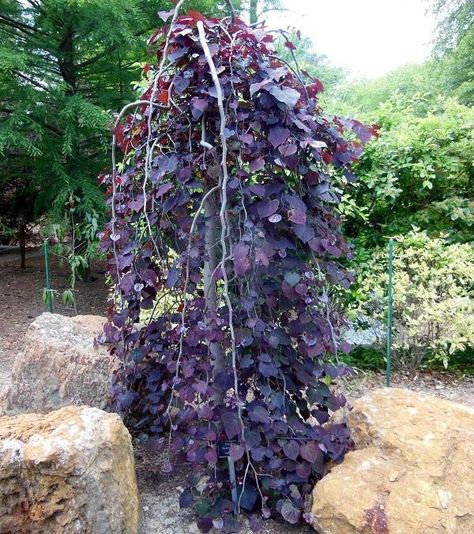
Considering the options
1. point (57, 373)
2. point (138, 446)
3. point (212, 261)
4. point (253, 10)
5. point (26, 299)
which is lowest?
point (138, 446)

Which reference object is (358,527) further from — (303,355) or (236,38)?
(236,38)

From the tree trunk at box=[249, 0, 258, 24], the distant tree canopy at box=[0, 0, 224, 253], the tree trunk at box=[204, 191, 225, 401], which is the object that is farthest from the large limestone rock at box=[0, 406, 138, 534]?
the tree trunk at box=[249, 0, 258, 24]

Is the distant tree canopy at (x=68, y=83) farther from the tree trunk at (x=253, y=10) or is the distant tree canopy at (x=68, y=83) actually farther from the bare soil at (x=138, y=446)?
the tree trunk at (x=253, y=10)

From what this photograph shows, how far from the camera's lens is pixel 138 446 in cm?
246

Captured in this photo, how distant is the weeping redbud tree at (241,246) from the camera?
1626 millimetres

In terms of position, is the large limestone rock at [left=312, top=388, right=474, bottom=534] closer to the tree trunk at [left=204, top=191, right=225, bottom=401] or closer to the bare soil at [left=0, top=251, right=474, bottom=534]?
the bare soil at [left=0, top=251, right=474, bottom=534]

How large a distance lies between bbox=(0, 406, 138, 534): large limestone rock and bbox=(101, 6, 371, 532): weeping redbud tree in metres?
0.31

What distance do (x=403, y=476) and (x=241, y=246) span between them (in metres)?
1.02

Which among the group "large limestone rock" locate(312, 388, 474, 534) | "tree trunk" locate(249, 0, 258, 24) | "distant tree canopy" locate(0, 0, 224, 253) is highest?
"tree trunk" locate(249, 0, 258, 24)

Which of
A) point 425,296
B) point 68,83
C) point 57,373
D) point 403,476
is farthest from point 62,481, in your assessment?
point 68,83

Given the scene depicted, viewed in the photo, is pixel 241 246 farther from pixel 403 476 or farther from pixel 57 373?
pixel 57 373

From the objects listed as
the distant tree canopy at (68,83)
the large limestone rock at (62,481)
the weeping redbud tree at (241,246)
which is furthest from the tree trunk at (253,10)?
the large limestone rock at (62,481)

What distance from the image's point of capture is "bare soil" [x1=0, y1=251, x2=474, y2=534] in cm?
194

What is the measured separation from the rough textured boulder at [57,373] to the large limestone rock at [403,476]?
1.18 meters
